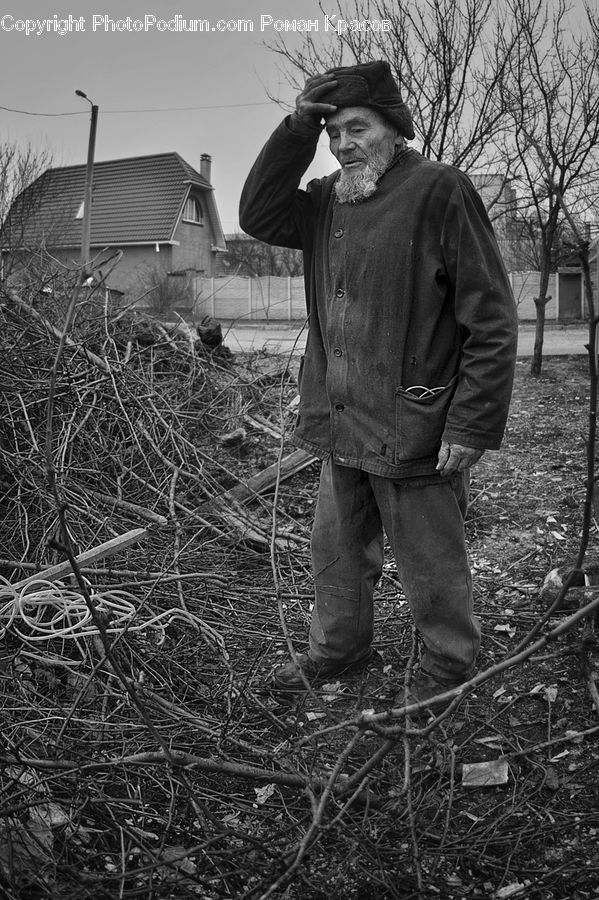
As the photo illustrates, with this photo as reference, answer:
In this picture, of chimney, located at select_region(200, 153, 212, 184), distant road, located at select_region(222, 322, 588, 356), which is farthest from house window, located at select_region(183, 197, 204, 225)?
distant road, located at select_region(222, 322, 588, 356)

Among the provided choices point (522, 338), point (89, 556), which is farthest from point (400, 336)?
point (522, 338)

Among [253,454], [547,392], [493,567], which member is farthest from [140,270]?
[493,567]

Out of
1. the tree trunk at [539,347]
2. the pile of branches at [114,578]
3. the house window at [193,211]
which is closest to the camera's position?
the pile of branches at [114,578]

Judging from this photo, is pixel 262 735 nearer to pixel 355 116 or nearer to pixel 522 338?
pixel 355 116

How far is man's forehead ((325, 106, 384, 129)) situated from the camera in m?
2.73

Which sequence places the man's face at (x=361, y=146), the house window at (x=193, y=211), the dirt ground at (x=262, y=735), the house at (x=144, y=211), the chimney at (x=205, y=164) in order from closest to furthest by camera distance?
the dirt ground at (x=262, y=735)
the man's face at (x=361, y=146)
the house at (x=144, y=211)
the house window at (x=193, y=211)
the chimney at (x=205, y=164)

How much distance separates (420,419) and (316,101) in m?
1.08

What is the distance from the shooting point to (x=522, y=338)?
58.7 feet

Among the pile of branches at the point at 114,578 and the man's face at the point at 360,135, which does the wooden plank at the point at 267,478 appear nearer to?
the pile of branches at the point at 114,578

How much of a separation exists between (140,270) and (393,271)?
28.5 metres

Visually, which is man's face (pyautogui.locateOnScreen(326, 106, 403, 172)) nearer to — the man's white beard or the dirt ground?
the man's white beard

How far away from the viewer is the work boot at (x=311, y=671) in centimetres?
307

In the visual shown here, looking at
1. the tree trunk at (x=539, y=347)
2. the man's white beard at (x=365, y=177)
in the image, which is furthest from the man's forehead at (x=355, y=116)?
the tree trunk at (x=539, y=347)

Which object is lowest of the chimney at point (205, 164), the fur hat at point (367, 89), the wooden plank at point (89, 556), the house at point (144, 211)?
the wooden plank at point (89, 556)
